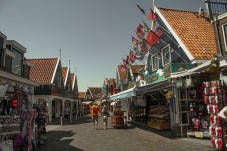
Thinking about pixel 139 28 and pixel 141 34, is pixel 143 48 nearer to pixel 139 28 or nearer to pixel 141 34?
pixel 141 34

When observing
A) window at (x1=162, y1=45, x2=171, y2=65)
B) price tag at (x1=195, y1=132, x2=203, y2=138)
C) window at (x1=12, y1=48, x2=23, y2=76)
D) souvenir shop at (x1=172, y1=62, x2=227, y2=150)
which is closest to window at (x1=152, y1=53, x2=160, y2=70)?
window at (x1=162, y1=45, x2=171, y2=65)

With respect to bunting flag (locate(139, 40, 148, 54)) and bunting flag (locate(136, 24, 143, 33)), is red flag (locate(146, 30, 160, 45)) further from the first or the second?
bunting flag (locate(136, 24, 143, 33))

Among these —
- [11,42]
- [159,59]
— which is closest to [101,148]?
[159,59]

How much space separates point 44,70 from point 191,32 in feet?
61.3

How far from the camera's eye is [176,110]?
1086cm

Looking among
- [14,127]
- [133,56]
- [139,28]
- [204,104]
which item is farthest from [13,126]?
[133,56]

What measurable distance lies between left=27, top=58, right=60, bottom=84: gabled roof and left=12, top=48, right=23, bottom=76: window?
710cm

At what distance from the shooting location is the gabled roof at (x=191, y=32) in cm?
1261

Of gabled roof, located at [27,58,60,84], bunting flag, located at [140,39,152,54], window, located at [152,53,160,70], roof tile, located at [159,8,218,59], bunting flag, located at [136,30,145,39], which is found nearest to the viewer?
roof tile, located at [159,8,218,59]

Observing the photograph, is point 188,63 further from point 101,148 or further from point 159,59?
point 101,148

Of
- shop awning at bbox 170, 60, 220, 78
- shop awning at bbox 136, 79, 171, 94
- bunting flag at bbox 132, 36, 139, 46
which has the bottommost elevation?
shop awning at bbox 136, 79, 171, 94

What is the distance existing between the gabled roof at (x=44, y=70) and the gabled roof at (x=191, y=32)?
Result: 15505 millimetres

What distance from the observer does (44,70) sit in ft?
88.0

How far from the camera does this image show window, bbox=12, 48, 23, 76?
17.0 m
